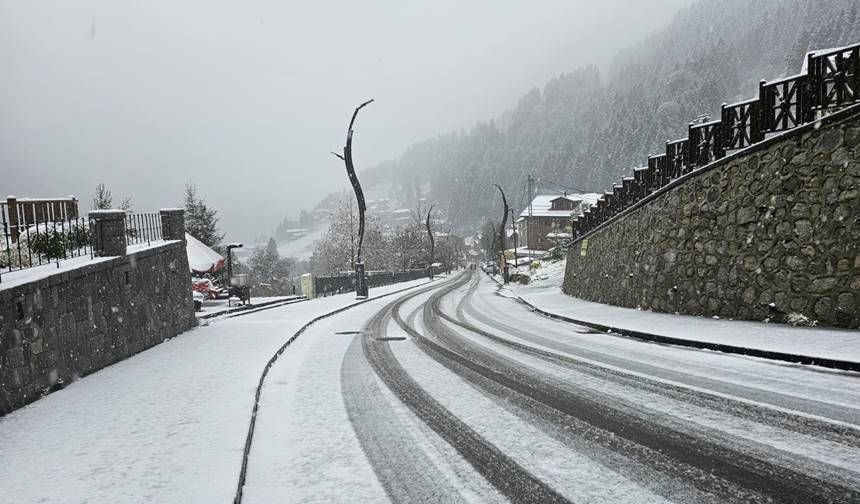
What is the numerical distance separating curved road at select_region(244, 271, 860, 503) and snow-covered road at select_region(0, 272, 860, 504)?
2 cm

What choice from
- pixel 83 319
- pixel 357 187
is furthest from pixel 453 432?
pixel 357 187

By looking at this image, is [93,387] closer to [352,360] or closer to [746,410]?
[352,360]

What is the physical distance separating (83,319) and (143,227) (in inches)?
177

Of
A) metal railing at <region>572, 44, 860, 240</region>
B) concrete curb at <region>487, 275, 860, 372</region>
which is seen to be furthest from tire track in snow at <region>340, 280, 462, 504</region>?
metal railing at <region>572, 44, 860, 240</region>

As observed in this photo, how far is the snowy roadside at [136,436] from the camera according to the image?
11.5ft

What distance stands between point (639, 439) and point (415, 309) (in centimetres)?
1478

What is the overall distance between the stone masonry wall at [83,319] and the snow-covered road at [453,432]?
1.30ft

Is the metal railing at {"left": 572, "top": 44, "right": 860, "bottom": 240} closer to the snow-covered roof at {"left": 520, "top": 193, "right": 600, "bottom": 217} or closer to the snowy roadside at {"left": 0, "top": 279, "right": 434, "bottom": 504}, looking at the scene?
the snowy roadside at {"left": 0, "top": 279, "right": 434, "bottom": 504}

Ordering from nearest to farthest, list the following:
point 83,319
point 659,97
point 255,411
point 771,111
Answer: point 255,411 → point 83,319 → point 771,111 → point 659,97

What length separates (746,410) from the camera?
16.1 ft

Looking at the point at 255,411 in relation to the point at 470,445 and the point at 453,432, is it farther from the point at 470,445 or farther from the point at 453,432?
the point at 470,445

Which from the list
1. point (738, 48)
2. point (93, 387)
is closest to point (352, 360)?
point (93, 387)

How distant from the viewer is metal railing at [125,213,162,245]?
1149 centimetres

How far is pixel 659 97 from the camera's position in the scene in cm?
11838
